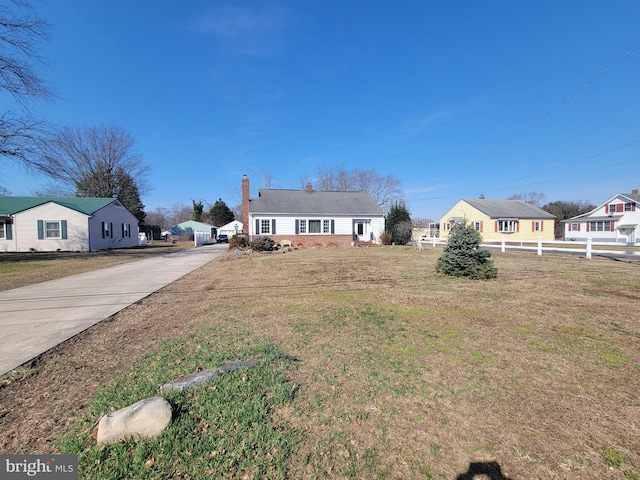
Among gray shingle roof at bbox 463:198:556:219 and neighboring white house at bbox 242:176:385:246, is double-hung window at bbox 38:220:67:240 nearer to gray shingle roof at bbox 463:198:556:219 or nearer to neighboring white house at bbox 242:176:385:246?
neighboring white house at bbox 242:176:385:246

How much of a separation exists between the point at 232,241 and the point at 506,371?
69.3ft

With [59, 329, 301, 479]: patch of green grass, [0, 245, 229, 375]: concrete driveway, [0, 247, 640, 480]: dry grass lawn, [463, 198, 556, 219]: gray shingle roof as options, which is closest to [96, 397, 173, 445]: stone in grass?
[59, 329, 301, 479]: patch of green grass

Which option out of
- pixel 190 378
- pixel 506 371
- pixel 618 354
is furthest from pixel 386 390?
pixel 618 354

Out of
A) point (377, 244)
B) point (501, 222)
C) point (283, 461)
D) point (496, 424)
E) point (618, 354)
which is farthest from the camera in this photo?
point (501, 222)

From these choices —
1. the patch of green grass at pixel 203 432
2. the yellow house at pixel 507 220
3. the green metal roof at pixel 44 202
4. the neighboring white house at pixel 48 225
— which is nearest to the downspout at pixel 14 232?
the neighboring white house at pixel 48 225

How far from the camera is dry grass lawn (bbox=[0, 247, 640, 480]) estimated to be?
6.93 feet

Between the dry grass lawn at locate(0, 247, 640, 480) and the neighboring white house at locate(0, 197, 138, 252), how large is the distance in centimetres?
2138

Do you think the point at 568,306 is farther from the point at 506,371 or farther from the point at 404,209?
the point at 404,209

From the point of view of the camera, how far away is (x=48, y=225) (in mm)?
21688

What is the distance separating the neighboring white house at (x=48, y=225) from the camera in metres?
21.2

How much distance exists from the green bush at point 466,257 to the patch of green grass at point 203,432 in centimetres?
750

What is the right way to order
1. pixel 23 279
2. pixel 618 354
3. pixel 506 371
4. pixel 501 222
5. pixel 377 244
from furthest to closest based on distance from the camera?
1. pixel 501 222
2. pixel 377 244
3. pixel 23 279
4. pixel 618 354
5. pixel 506 371

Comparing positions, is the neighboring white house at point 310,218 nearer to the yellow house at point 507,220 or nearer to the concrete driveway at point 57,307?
the yellow house at point 507,220

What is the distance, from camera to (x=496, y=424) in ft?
7.89
